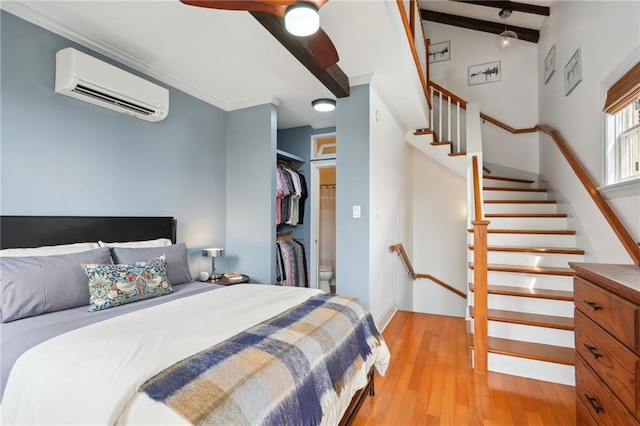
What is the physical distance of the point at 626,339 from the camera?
1.04m

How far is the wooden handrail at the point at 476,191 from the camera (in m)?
2.64

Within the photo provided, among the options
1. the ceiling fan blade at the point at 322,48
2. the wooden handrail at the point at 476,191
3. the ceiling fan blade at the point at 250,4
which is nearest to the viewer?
the ceiling fan blade at the point at 250,4

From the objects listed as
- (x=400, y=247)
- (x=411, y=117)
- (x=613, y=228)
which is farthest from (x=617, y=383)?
(x=411, y=117)

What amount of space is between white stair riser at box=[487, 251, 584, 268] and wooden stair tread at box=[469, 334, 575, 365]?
81cm

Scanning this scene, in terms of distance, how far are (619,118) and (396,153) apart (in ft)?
6.78

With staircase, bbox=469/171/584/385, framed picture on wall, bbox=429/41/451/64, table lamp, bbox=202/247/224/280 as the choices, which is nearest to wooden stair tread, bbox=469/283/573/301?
staircase, bbox=469/171/584/385

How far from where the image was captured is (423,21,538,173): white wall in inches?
176

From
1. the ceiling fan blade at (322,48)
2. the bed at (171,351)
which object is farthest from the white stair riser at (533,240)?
the ceiling fan blade at (322,48)

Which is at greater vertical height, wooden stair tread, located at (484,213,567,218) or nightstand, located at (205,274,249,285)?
wooden stair tread, located at (484,213,567,218)

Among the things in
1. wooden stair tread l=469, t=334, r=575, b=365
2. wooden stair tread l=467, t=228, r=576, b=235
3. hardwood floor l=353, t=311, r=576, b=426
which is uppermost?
wooden stair tread l=467, t=228, r=576, b=235

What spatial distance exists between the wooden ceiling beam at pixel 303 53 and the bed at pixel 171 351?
5.43 ft

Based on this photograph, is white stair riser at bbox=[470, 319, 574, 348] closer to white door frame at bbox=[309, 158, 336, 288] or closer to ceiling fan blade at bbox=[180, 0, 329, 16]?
white door frame at bbox=[309, 158, 336, 288]

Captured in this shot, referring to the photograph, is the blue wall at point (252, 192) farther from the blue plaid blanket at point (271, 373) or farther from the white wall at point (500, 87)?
the white wall at point (500, 87)

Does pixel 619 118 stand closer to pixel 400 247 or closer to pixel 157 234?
pixel 400 247
